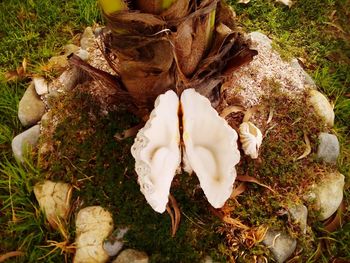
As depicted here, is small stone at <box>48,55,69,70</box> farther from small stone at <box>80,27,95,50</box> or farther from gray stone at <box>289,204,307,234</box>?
gray stone at <box>289,204,307,234</box>

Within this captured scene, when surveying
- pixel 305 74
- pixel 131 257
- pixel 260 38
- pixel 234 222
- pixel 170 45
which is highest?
pixel 170 45

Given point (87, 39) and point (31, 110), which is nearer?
point (31, 110)

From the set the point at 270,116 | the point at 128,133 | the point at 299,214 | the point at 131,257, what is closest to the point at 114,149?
the point at 128,133

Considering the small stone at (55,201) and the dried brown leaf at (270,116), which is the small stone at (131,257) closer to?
the small stone at (55,201)

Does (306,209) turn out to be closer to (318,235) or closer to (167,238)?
(318,235)

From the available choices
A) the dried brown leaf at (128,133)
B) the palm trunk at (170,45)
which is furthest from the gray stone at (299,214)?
the dried brown leaf at (128,133)

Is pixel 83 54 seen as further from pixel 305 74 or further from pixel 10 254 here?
pixel 305 74
